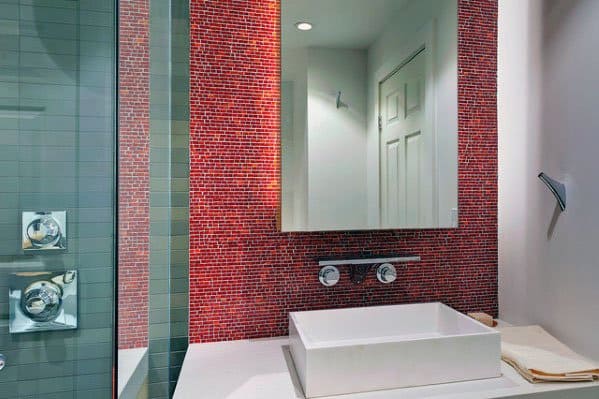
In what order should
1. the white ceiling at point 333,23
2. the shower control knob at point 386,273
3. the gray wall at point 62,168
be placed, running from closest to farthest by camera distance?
1. the gray wall at point 62,168
2. the white ceiling at point 333,23
3. the shower control knob at point 386,273

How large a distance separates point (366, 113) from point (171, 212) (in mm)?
854

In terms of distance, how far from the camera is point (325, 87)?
4.91ft

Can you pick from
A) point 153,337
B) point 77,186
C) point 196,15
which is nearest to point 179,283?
point 153,337

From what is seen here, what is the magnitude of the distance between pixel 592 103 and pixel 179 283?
1.58 m

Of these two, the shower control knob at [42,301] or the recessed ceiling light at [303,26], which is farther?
the recessed ceiling light at [303,26]

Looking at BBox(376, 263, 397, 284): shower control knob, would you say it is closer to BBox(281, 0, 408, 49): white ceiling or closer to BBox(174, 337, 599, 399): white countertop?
BBox(174, 337, 599, 399): white countertop

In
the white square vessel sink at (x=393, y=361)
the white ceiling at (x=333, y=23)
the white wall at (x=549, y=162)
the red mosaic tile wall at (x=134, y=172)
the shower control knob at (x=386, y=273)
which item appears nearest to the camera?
the red mosaic tile wall at (x=134, y=172)

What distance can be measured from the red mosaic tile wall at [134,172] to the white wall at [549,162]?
143 cm

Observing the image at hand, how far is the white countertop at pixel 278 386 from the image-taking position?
43.2 inches

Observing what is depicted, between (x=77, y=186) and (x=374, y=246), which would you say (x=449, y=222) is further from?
(x=77, y=186)

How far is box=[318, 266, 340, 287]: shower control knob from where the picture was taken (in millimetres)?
1527

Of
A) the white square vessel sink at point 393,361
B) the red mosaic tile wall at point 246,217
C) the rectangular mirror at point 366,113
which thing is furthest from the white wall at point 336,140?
the white square vessel sink at point 393,361

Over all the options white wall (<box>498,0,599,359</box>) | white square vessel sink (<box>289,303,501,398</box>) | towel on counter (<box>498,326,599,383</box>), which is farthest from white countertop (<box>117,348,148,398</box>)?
white wall (<box>498,0,599,359</box>)

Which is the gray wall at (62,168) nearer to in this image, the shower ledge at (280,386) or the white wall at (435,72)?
the shower ledge at (280,386)
